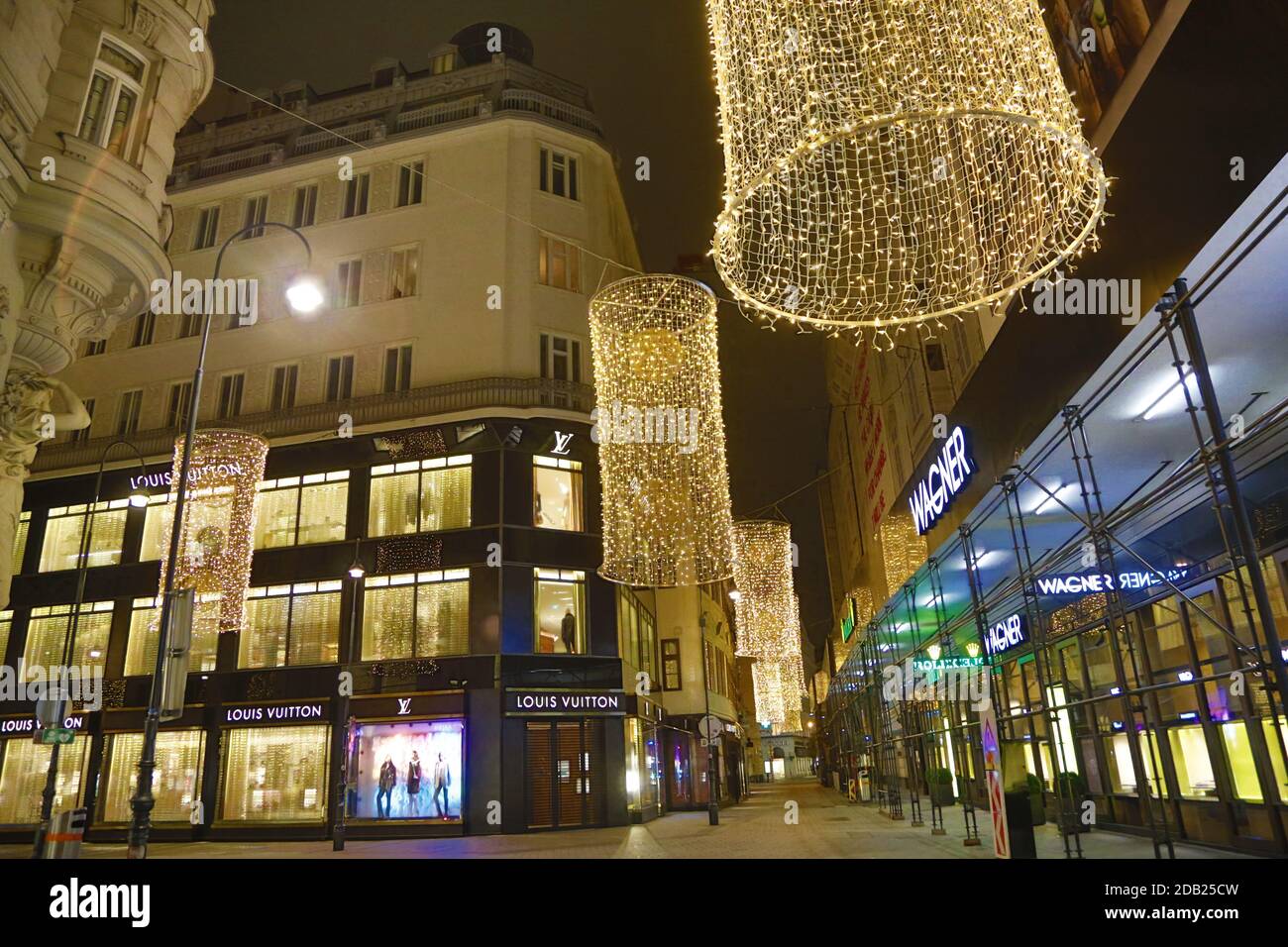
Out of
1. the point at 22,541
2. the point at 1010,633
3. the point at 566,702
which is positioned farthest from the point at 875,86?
the point at 22,541

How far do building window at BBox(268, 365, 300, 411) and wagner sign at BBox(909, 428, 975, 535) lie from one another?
20942 mm

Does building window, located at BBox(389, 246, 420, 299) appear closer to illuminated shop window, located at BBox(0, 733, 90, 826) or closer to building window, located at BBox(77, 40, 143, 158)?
building window, located at BBox(77, 40, 143, 158)

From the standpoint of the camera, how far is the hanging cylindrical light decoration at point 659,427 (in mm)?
15016

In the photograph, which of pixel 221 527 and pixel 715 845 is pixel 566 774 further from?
pixel 221 527

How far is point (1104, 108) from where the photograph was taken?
24.8ft

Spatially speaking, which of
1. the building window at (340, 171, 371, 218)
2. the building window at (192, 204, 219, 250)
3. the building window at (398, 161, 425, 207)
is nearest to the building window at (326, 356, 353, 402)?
the building window at (340, 171, 371, 218)

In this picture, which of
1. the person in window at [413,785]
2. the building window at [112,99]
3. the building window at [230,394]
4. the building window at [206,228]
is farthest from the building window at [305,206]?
the person in window at [413,785]

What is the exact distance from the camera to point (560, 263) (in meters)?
27.2

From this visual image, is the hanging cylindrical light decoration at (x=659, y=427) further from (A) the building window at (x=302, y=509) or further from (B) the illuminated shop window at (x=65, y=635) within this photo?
(B) the illuminated shop window at (x=65, y=635)

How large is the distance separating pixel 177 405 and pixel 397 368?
8.59 metres

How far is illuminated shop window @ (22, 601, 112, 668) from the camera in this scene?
25.2 m
